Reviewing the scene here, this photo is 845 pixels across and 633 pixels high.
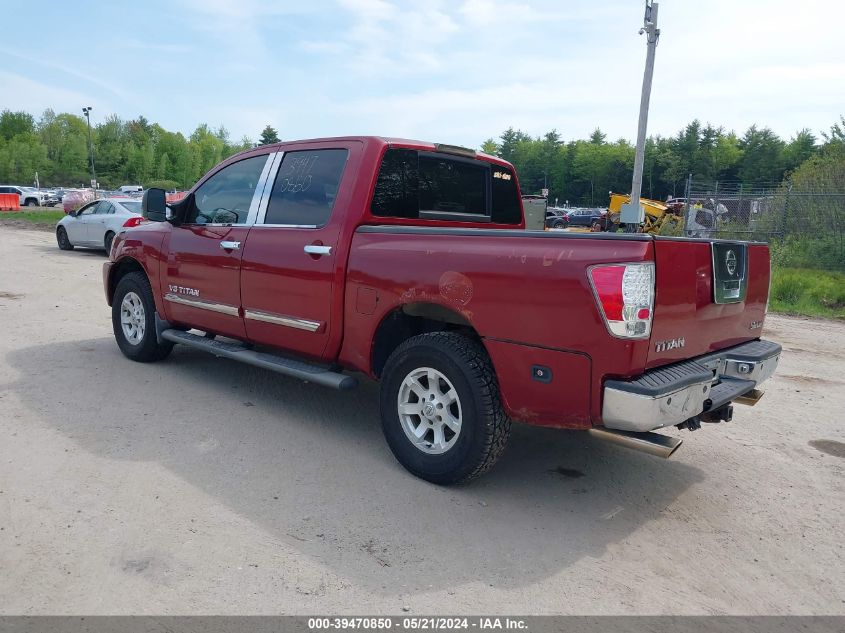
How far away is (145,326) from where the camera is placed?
640 cm

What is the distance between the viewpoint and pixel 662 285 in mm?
3262

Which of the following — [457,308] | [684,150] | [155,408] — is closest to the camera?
[457,308]

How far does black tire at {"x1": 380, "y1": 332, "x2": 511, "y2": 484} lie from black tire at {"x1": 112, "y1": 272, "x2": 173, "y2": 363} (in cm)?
328

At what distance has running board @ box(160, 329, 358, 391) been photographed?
4.47 meters

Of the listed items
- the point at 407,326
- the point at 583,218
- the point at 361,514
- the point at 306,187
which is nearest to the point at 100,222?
the point at 306,187

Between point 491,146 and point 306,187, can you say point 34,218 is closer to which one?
point 306,187

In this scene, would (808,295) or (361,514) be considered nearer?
(361,514)

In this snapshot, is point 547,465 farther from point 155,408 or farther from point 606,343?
point 155,408

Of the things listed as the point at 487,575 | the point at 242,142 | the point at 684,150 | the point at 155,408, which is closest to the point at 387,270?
the point at 487,575

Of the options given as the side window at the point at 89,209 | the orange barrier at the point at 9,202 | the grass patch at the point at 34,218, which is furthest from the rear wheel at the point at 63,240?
the orange barrier at the point at 9,202

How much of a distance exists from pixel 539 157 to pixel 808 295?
110767mm

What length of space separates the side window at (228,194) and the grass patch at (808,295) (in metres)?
10.6

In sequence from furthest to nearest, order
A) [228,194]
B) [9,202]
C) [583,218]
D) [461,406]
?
[9,202]
[583,218]
[228,194]
[461,406]

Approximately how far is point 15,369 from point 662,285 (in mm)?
5735
